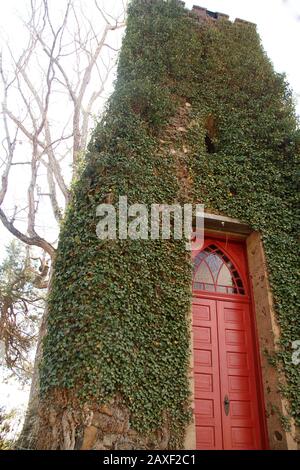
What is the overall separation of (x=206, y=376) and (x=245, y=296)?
147 cm

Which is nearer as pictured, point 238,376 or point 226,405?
point 226,405

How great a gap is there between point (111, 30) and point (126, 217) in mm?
10594

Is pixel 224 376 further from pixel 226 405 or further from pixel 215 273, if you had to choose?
pixel 215 273

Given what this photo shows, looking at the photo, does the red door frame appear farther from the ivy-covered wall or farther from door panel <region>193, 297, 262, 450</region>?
the ivy-covered wall

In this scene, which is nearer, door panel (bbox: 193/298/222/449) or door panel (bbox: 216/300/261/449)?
door panel (bbox: 193/298/222/449)

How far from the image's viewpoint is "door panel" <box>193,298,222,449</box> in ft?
16.4

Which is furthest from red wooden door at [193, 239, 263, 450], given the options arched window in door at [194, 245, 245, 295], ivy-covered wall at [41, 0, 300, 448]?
ivy-covered wall at [41, 0, 300, 448]

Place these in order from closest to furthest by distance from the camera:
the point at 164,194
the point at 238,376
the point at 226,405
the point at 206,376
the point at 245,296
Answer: the point at 226,405
the point at 206,376
the point at 238,376
the point at 164,194
the point at 245,296

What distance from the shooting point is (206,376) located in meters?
5.32

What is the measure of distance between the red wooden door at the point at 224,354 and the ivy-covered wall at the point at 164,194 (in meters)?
0.57

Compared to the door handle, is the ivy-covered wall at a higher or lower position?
higher

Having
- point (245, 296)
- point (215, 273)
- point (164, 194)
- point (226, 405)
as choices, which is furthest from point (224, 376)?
point (164, 194)

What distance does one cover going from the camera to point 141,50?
776 cm

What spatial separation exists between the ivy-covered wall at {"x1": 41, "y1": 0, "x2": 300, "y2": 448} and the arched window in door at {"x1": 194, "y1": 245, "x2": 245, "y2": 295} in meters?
0.61
